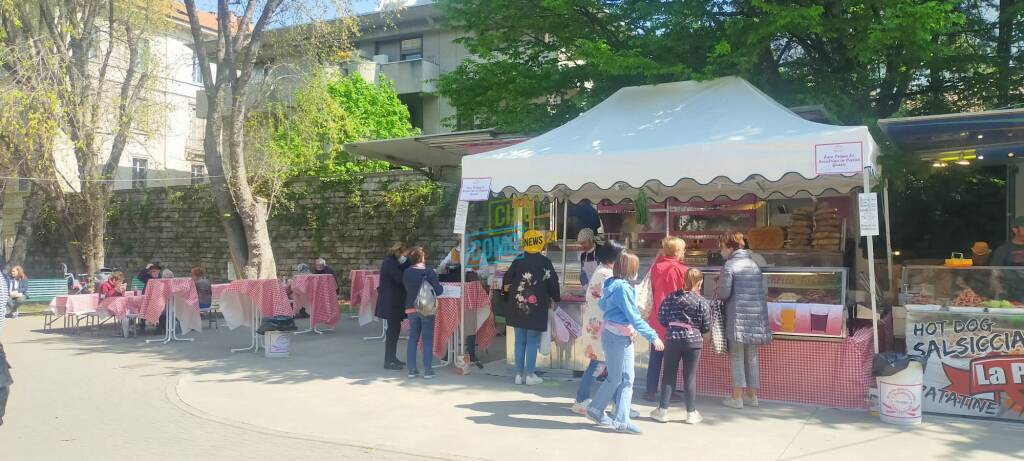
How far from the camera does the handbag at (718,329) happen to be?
687cm

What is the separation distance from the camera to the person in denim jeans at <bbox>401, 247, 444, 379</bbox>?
8414mm

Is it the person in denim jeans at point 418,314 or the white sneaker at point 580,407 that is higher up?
the person in denim jeans at point 418,314

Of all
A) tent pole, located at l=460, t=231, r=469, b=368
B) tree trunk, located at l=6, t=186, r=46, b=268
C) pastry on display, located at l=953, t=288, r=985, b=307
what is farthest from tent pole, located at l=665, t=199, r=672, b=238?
tree trunk, located at l=6, t=186, r=46, b=268

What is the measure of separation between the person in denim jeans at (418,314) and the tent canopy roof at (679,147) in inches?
46.6

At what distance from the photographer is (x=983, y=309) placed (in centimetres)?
658

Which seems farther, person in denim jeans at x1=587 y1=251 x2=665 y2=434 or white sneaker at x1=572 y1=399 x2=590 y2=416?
white sneaker at x1=572 y1=399 x2=590 y2=416

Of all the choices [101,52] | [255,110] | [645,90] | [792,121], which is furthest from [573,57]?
[101,52]

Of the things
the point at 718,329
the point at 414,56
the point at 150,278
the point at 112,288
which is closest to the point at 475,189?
the point at 718,329

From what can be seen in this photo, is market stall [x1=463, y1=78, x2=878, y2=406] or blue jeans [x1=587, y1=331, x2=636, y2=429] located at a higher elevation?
market stall [x1=463, y1=78, x2=878, y2=406]

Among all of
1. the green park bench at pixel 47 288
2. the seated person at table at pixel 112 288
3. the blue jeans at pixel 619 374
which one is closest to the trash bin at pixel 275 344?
the seated person at table at pixel 112 288

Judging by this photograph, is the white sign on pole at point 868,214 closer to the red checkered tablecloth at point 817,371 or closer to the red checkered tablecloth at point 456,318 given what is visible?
the red checkered tablecloth at point 817,371

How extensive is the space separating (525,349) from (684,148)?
272 cm

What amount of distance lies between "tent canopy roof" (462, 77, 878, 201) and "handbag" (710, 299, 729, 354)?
1.20m

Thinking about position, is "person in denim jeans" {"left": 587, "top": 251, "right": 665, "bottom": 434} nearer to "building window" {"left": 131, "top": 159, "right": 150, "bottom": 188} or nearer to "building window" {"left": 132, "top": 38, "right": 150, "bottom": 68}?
"building window" {"left": 132, "top": 38, "right": 150, "bottom": 68}
